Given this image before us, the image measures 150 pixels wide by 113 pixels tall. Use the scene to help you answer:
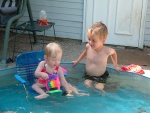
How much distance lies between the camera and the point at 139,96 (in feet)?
11.0

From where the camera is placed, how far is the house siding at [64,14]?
576 cm

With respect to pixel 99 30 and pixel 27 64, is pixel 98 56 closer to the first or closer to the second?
pixel 99 30

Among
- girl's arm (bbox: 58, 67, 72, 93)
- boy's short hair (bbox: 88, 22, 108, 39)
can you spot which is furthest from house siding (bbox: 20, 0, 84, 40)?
girl's arm (bbox: 58, 67, 72, 93)

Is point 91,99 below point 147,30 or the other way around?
below

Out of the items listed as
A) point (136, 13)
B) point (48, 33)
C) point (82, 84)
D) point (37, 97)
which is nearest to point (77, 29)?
point (48, 33)

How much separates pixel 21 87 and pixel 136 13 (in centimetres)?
269

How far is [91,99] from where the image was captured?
3.27 m

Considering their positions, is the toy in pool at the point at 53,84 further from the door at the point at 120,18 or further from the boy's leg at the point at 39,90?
the door at the point at 120,18

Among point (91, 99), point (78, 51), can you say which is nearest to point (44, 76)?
point (91, 99)

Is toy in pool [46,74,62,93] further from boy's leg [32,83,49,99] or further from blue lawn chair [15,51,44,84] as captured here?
blue lawn chair [15,51,44,84]

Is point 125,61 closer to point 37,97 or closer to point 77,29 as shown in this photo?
point 77,29

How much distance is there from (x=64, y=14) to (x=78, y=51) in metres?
0.89

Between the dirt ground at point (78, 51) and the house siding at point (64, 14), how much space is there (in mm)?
144

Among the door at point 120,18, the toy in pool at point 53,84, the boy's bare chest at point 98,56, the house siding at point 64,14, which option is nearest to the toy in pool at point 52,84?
the toy in pool at point 53,84
